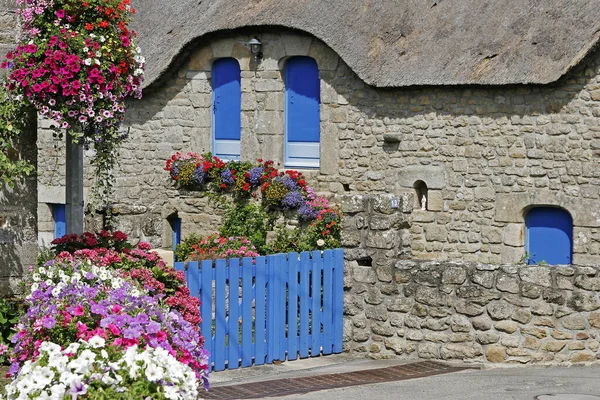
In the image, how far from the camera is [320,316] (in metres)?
11.4

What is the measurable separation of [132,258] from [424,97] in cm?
686

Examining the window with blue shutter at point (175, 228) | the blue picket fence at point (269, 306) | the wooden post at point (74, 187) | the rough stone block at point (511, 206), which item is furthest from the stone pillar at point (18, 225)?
the window with blue shutter at point (175, 228)

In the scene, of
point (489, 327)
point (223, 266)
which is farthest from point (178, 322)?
point (489, 327)

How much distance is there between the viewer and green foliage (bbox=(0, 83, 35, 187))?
8.81 m

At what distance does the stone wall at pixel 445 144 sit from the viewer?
13664 mm

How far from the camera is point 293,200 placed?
51.1ft

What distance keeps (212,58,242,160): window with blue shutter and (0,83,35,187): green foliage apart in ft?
26.9

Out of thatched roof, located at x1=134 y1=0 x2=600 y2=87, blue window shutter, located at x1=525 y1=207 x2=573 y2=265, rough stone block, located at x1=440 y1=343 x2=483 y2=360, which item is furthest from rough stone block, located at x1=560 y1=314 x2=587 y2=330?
thatched roof, located at x1=134 y1=0 x2=600 y2=87

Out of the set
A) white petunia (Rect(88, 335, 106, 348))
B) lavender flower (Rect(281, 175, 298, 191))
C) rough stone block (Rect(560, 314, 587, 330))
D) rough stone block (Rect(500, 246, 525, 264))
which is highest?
lavender flower (Rect(281, 175, 298, 191))

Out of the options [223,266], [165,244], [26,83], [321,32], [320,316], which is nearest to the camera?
[26,83]

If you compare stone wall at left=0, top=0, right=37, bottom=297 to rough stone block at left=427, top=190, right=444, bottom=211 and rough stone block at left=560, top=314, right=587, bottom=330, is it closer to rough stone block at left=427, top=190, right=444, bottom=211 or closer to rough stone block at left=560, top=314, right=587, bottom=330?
rough stone block at left=560, top=314, right=587, bottom=330

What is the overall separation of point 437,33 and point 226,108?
13.3ft

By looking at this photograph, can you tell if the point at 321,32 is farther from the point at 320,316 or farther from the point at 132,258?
the point at 132,258

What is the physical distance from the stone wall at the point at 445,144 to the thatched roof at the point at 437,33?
307 mm
